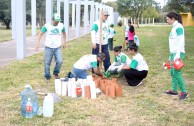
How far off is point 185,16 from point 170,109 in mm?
57565

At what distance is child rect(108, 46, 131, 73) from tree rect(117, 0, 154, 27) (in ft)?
140

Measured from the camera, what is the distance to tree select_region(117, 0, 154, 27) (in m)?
50.7

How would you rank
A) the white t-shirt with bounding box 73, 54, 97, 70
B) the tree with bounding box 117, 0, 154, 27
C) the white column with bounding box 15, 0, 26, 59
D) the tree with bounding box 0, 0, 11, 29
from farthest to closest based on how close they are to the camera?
the tree with bounding box 117, 0, 154, 27, the tree with bounding box 0, 0, 11, 29, the white column with bounding box 15, 0, 26, 59, the white t-shirt with bounding box 73, 54, 97, 70

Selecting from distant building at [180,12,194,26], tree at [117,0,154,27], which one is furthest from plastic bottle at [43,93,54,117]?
distant building at [180,12,194,26]

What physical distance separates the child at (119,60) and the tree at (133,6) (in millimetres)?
42637

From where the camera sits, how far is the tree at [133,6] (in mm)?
50719

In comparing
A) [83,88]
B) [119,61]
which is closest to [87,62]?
[83,88]

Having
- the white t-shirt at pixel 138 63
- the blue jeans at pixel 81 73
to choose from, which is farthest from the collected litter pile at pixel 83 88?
the white t-shirt at pixel 138 63

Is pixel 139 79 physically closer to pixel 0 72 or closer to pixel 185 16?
pixel 0 72

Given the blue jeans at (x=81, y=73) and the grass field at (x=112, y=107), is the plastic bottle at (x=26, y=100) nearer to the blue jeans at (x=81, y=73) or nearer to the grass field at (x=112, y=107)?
the grass field at (x=112, y=107)

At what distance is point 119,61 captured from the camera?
8.55 m

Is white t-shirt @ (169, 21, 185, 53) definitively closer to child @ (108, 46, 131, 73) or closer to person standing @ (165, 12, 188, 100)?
person standing @ (165, 12, 188, 100)

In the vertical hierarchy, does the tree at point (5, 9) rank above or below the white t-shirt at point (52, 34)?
above

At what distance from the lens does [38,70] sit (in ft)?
31.7
